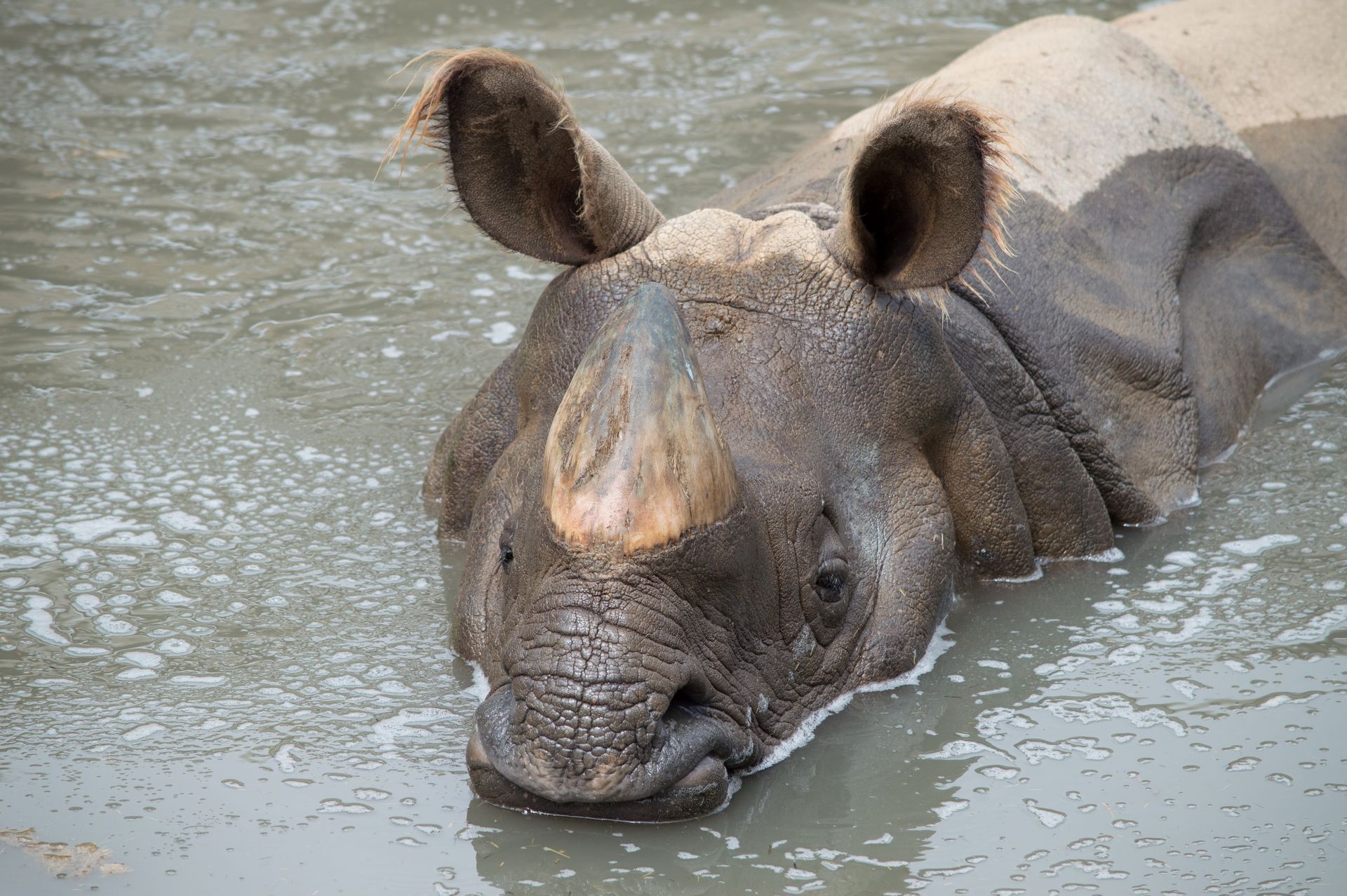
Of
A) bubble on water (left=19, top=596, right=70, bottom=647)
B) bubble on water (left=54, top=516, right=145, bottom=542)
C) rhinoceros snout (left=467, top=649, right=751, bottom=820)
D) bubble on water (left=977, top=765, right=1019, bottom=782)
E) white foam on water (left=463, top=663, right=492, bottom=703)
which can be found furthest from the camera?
bubble on water (left=54, top=516, right=145, bottom=542)

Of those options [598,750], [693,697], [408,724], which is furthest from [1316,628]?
[408,724]

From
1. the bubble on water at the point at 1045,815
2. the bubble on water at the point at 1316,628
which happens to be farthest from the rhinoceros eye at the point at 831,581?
the bubble on water at the point at 1316,628

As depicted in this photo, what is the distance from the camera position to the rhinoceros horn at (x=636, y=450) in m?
3.78

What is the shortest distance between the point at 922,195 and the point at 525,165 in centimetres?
117

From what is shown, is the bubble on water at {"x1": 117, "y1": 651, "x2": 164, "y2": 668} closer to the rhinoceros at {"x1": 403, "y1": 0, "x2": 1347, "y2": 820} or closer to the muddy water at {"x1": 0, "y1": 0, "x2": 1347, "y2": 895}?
the muddy water at {"x1": 0, "y1": 0, "x2": 1347, "y2": 895}

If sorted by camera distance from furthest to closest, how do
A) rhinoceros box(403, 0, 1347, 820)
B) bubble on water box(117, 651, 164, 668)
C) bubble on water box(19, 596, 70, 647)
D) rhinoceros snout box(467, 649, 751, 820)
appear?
bubble on water box(19, 596, 70, 647) < bubble on water box(117, 651, 164, 668) < rhinoceros box(403, 0, 1347, 820) < rhinoceros snout box(467, 649, 751, 820)

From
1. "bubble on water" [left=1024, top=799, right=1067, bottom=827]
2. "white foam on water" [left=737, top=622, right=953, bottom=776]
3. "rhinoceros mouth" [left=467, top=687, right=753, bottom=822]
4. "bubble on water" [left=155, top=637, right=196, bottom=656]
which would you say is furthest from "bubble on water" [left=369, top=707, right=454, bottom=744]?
"bubble on water" [left=1024, top=799, right=1067, bottom=827]

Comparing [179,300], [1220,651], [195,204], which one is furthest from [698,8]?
[1220,651]

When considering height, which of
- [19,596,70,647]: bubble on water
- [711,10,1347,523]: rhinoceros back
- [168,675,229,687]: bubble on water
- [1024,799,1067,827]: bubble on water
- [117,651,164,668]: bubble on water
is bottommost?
[1024,799,1067,827]: bubble on water

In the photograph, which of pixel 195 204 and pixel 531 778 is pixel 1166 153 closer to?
pixel 531 778

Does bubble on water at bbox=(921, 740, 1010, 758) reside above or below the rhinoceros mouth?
below

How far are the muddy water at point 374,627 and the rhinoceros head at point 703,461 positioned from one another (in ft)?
0.76

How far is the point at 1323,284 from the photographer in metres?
6.69

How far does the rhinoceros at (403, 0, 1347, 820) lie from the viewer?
3812 millimetres
